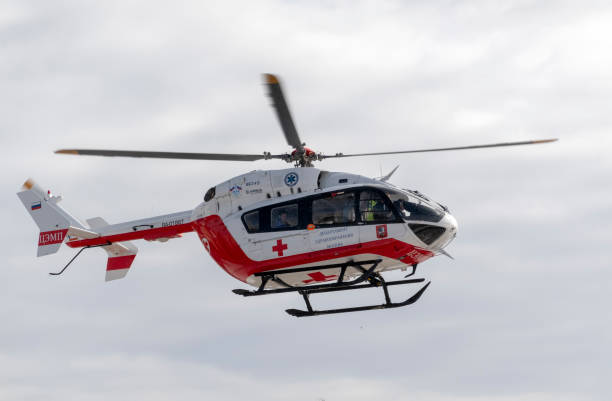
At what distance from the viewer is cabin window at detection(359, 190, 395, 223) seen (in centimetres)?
2450

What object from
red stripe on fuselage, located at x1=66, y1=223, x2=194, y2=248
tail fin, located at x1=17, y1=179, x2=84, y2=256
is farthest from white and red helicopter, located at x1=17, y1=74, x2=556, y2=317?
tail fin, located at x1=17, y1=179, x2=84, y2=256

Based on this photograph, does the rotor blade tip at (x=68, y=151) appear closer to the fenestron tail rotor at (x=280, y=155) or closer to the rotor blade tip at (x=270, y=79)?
the fenestron tail rotor at (x=280, y=155)

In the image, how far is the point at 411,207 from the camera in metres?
24.7

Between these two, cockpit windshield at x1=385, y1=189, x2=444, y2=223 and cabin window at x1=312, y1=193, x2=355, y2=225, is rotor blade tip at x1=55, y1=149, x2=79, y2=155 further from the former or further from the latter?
cockpit windshield at x1=385, y1=189, x2=444, y2=223

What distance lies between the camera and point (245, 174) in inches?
1036

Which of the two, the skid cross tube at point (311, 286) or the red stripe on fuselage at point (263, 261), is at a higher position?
the red stripe on fuselage at point (263, 261)

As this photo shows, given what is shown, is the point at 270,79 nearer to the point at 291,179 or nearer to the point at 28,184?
the point at 291,179

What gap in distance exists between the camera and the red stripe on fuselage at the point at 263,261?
2452cm

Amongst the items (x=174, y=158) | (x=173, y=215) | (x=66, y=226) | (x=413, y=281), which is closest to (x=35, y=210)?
(x=66, y=226)

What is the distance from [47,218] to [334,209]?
11004 millimetres

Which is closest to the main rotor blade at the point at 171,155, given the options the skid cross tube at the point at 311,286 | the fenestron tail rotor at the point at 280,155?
the fenestron tail rotor at the point at 280,155

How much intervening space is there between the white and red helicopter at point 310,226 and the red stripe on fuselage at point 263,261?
0.09ft

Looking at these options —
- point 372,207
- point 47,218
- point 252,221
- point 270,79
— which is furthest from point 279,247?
point 47,218

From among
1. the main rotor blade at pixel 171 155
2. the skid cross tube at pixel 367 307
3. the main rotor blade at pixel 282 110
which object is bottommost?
the skid cross tube at pixel 367 307
